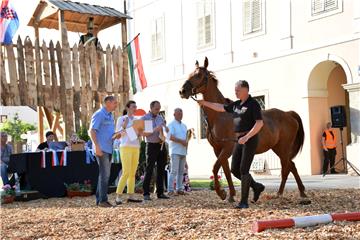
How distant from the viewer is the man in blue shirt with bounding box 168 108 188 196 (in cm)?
1162

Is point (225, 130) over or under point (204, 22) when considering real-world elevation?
under

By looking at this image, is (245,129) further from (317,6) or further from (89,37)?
(317,6)

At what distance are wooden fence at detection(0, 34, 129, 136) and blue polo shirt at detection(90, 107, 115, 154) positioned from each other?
5.84 metres

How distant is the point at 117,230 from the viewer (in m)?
6.64

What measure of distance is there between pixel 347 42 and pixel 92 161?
32.5 feet

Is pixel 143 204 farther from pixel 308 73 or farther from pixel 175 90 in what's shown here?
pixel 175 90

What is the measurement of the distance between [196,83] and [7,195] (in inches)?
194

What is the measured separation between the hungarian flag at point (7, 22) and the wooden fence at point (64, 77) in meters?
0.38

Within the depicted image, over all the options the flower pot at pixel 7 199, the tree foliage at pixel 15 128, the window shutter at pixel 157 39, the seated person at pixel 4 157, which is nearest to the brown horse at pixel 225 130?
the flower pot at pixel 7 199

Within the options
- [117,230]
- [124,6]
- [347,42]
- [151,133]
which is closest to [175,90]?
[124,6]

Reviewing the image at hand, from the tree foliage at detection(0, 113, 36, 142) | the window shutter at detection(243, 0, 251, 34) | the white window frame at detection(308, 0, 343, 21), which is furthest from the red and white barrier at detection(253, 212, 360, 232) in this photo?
the tree foliage at detection(0, 113, 36, 142)

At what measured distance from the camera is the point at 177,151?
38.4ft

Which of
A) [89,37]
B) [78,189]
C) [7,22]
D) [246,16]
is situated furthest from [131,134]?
[246,16]

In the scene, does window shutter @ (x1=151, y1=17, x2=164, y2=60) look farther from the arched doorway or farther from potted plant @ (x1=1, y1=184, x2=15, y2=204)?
potted plant @ (x1=1, y1=184, x2=15, y2=204)
